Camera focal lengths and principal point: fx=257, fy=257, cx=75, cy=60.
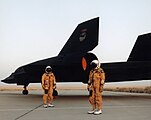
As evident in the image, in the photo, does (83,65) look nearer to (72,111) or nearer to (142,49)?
(72,111)

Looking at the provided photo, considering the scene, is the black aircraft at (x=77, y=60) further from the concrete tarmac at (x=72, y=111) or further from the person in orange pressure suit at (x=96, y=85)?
the person in orange pressure suit at (x=96, y=85)

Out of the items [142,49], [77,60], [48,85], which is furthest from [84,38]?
[142,49]

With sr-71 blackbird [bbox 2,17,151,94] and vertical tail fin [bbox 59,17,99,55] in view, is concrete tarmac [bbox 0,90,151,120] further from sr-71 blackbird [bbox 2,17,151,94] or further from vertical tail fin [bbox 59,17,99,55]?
vertical tail fin [bbox 59,17,99,55]

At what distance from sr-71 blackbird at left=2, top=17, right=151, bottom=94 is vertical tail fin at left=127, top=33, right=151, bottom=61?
2.5 inches

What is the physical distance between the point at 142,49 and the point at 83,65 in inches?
192

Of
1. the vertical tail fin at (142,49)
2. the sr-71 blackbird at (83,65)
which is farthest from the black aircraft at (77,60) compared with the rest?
the vertical tail fin at (142,49)

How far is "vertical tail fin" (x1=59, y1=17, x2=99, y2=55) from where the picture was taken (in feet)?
41.8

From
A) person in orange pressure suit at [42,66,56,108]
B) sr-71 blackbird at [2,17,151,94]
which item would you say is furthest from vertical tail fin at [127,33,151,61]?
person in orange pressure suit at [42,66,56,108]

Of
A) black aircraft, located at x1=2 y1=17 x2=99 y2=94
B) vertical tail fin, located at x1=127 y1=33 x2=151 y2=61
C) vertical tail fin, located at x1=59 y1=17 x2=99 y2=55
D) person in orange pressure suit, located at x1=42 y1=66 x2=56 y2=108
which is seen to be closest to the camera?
person in orange pressure suit, located at x1=42 y1=66 x2=56 y2=108

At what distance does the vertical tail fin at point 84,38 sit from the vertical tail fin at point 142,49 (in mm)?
4094

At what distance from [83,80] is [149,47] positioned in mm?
4499

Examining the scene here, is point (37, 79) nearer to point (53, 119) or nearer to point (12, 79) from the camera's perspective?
point (12, 79)

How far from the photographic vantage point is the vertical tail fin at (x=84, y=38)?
12727 mm

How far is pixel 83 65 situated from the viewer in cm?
1252
